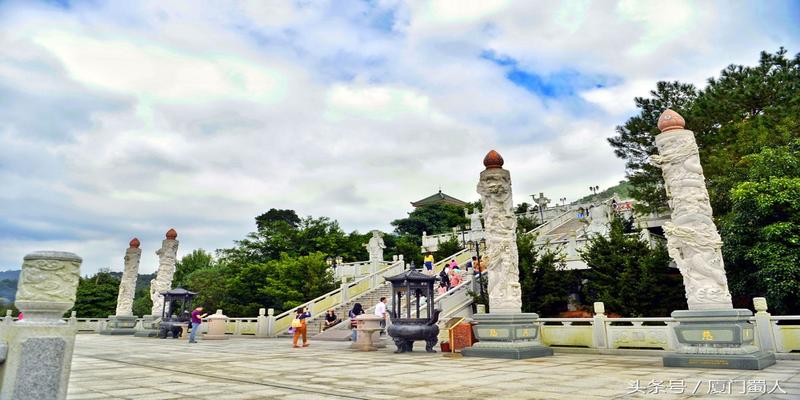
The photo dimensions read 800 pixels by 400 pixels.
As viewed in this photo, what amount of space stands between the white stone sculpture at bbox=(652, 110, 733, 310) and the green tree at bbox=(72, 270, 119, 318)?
3698 cm

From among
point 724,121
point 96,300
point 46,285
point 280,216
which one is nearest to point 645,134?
point 724,121

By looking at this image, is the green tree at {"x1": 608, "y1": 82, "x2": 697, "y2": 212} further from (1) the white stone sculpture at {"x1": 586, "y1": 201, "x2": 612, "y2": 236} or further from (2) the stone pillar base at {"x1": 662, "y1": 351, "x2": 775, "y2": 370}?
(2) the stone pillar base at {"x1": 662, "y1": 351, "x2": 775, "y2": 370}

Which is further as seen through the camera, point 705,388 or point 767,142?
point 767,142

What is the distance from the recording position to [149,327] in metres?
22.1

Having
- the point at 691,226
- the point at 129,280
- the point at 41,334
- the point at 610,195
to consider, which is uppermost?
the point at 610,195

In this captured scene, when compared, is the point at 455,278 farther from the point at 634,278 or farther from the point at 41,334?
the point at 41,334

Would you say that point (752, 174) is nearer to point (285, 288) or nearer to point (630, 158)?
point (630, 158)

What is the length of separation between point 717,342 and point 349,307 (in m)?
16.2

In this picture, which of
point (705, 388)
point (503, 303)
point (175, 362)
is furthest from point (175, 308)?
point (705, 388)

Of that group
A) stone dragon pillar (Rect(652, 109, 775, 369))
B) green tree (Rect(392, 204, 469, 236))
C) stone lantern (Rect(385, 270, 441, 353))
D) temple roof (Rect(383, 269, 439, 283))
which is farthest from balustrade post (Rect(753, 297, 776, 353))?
green tree (Rect(392, 204, 469, 236))

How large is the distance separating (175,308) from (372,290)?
990 centimetres

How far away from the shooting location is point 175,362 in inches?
398

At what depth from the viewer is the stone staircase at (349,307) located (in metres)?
20.5

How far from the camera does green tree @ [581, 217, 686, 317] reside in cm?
1416
